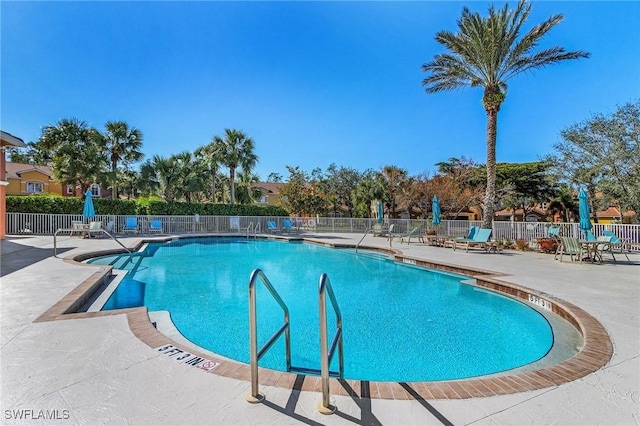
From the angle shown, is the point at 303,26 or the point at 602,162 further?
the point at 602,162

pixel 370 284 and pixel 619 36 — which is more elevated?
pixel 619 36

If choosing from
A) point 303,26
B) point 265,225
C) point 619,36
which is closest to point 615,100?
point 619,36

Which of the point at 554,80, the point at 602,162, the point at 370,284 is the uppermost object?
the point at 554,80

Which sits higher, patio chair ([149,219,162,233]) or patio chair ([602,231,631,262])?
patio chair ([149,219,162,233])

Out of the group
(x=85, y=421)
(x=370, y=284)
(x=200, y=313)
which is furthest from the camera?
(x=370, y=284)

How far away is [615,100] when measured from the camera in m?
20.0

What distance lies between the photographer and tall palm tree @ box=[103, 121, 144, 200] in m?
21.6

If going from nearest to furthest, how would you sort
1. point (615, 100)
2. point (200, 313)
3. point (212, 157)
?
point (200, 313)
point (615, 100)
point (212, 157)

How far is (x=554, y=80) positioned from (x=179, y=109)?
1961 centimetres

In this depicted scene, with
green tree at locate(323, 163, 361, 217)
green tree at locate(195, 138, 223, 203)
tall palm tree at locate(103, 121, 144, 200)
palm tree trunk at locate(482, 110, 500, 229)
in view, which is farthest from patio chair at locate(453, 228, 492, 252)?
green tree at locate(323, 163, 361, 217)

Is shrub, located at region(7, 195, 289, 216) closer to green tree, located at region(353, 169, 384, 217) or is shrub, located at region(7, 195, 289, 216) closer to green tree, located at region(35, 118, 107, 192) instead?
green tree, located at region(35, 118, 107, 192)

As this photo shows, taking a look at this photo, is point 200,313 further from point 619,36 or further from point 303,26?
point 619,36

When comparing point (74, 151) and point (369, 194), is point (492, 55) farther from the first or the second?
point (74, 151)

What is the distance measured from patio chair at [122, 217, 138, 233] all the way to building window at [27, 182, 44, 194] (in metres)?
18.4
